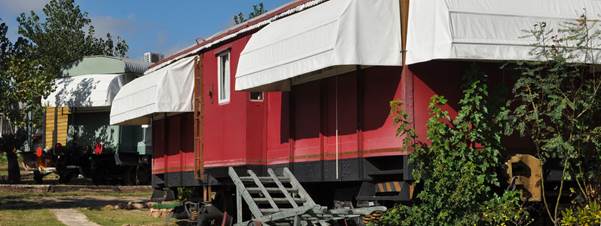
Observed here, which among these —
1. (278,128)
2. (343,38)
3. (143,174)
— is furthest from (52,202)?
(343,38)

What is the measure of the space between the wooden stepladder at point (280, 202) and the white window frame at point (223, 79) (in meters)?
1.59

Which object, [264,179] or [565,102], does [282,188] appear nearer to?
[264,179]

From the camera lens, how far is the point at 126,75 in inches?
1029

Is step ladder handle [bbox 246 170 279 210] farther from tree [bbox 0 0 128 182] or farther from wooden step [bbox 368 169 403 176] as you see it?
tree [bbox 0 0 128 182]

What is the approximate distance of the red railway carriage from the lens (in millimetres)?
8062

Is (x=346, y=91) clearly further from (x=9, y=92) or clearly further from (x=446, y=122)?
(x=9, y=92)

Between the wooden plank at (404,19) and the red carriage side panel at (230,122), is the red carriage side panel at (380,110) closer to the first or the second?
the wooden plank at (404,19)

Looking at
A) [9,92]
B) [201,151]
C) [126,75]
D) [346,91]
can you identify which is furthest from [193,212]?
[9,92]

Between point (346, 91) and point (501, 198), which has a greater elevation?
point (346, 91)

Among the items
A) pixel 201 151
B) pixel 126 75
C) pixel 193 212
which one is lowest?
pixel 193 212

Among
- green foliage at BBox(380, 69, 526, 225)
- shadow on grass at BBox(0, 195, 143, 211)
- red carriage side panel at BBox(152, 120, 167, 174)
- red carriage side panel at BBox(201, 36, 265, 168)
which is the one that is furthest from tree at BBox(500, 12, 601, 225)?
shadow on grass at BBox(0, 195, 143, 211)

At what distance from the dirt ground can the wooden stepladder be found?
18.7 ft

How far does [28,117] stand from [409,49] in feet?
Answer: 76.2

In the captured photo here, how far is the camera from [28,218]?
16.5 meters
